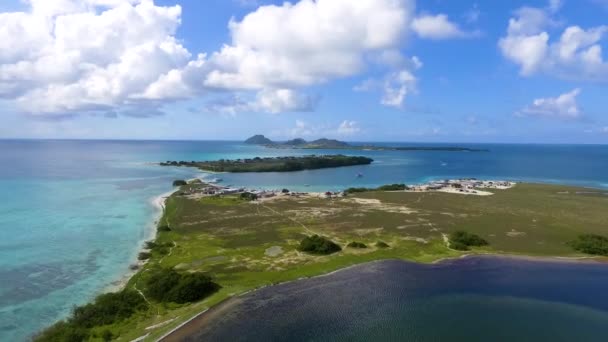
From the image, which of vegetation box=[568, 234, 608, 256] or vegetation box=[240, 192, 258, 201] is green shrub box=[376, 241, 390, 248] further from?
vegetation box=[240, 192, 258, 201]

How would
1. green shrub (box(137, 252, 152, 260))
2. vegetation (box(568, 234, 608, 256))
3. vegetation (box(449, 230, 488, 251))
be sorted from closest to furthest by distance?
green shrub (box(137, 252, 152, 260)) < vegetation (box(568, 234, 608, 256)) < vegetation (box(449, 230, 488, 251))

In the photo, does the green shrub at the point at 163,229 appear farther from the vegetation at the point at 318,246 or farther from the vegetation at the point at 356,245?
the vegetation at the point at 356,245

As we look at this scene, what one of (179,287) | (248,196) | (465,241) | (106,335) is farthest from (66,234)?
(465,241)

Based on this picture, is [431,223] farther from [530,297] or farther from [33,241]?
[33,241]

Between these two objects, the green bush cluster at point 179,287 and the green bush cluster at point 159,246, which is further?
the green bush cluster at point 159,246

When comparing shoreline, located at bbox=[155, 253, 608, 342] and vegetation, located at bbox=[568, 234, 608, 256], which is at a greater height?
vegetation, located at bbox=[568, 234, 608, 256]

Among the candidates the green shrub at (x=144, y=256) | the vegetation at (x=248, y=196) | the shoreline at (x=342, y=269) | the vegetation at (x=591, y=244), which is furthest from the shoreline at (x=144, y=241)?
the vegetation at (x=591, y=244)

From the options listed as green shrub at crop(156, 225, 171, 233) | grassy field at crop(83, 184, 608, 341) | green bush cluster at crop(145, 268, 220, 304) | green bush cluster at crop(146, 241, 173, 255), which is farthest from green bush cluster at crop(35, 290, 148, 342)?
green shrub at crop(156, 225, 171, 233)
